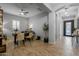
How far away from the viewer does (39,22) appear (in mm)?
3537

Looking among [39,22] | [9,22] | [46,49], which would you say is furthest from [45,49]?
[9,22]

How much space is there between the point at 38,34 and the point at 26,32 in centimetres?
32

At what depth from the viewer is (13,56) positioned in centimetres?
345

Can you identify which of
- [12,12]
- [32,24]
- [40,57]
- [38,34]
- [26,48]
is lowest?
[40,57]

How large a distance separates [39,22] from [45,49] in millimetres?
731

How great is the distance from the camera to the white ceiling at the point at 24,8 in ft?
11.0

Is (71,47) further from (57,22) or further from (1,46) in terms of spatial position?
(1,46)

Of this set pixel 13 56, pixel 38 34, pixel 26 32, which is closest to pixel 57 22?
pixel 38 34

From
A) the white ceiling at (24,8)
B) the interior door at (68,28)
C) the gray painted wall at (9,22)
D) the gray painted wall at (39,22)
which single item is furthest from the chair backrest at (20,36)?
the interior door at (68,28)

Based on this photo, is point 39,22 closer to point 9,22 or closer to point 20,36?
point 20,36

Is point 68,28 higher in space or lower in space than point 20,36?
higher

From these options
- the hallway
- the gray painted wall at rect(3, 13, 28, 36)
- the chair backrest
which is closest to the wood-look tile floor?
the hallway

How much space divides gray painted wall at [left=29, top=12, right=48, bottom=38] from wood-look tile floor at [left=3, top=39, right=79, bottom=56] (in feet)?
0.86

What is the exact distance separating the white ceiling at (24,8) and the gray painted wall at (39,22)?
0.11 meters
